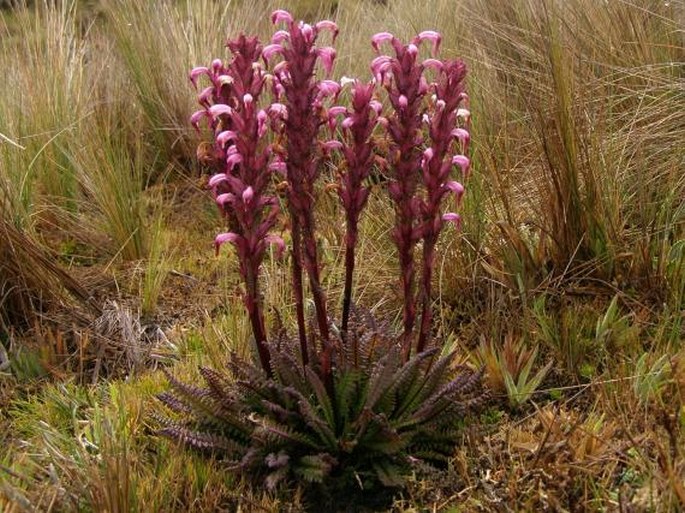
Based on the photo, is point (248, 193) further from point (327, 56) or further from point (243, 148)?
point (327, 56)

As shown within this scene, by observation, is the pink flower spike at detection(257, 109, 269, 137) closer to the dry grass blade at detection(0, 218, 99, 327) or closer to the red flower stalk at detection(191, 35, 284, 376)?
the red flower stalk at detection(191, 35, 284, 376)

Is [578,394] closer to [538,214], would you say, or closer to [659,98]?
[538,214]

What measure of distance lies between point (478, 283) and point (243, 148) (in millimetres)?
1432

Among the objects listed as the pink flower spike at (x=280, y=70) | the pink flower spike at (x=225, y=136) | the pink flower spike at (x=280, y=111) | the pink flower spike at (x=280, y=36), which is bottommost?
the pink flower spike at (x=225, y=136)

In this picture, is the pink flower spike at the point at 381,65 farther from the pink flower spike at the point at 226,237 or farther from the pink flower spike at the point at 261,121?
the pink flower spike at the point at 226,237

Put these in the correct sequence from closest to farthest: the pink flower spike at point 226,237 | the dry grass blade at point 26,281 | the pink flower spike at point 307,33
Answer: the pink flower spike at point 307,33, the pink flower spike at point 226,237, the dry grass blade at point 26,281

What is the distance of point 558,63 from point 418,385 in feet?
4.78

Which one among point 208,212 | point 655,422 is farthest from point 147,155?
point 655,422

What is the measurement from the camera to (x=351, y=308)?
265cm

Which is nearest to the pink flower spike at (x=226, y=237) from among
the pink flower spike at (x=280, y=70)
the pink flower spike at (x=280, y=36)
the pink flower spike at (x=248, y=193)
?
the pink flower spike at (x=248, y=193)

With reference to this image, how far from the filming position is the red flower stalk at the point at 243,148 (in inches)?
82.4

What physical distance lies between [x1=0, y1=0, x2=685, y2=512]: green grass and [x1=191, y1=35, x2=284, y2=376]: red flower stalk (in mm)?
634

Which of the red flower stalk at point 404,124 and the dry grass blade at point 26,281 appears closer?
the red flower stalk at point 404,124

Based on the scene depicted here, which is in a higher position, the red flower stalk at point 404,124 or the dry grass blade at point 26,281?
the red flower stalk at point 404,124
